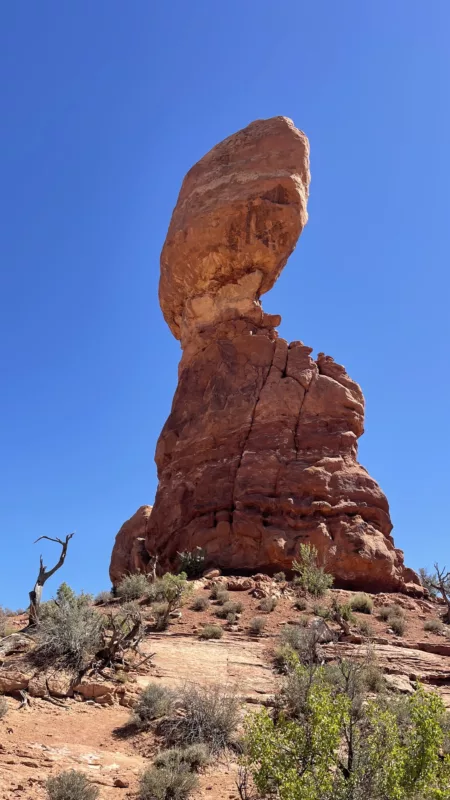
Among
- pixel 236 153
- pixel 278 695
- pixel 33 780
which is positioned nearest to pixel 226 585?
pixel 278 695

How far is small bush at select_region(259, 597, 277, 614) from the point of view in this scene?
1489 cm

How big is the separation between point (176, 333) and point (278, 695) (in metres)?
22.6

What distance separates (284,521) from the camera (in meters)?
19.9

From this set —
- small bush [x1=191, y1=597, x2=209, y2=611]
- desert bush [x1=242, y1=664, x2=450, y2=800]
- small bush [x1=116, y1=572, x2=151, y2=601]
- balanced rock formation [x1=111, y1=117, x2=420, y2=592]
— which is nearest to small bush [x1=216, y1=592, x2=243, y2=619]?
small bush [x1=191, y1=597, x2=209, y2=611]

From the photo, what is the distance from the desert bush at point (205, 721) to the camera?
779 cm

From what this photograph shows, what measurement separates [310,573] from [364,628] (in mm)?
3125

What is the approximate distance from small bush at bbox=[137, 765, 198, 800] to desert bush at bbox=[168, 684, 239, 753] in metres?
1.11

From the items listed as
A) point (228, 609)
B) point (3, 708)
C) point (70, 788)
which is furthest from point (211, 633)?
point (70, 788)

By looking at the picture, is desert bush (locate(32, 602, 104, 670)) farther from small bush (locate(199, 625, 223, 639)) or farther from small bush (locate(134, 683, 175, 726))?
small bush (locate(199, 625, 223, 639))

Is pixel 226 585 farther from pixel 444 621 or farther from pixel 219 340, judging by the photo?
pixel 219 340

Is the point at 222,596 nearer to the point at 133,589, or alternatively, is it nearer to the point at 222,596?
the point at 222,596

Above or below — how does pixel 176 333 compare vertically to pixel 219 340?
above

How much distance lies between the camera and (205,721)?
26.3 feet

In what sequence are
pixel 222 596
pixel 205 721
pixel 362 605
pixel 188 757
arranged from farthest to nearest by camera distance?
pixel 362 605, pixel 222 596, pixel 205 721, pixel 188 757
